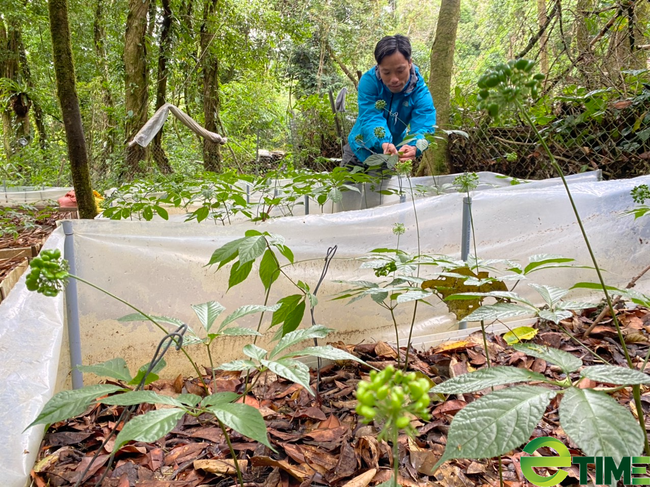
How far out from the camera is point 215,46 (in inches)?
272

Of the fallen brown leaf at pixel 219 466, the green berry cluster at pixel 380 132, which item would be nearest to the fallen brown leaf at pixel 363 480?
the fallen brown leaf at pixel 219 466

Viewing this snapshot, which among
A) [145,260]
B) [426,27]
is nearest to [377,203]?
[145,260]

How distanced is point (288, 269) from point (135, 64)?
Answer: 6.11 m

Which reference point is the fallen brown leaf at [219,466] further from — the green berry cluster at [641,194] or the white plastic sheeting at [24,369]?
the green berry cluster at [641,194]

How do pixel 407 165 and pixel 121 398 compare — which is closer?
pixel 121 398

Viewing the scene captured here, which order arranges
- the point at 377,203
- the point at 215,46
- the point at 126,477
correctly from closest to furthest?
the point at 126,477, the point at 377,203, the point at 215,46

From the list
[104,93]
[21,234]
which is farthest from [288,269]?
[104,93]

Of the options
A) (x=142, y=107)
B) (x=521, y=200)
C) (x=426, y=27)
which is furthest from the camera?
(x=426, y=27)

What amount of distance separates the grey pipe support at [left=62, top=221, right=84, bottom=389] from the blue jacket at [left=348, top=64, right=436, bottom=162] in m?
1.61

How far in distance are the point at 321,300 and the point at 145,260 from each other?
0.64 m

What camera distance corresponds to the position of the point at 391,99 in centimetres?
257

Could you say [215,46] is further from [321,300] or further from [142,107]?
[321,300]

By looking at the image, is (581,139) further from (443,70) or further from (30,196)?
(30,196)

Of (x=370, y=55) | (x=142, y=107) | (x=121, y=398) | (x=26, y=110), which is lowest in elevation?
(x=121, y=398)
